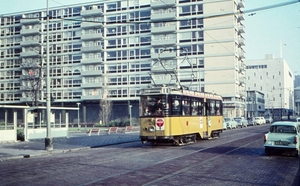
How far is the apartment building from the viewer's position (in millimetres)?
66625

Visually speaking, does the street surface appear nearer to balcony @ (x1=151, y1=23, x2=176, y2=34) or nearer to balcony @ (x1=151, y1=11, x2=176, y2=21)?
balcony @ (x1=151, y1=23, x2=176, y2=34)

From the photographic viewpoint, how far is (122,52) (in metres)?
71.5

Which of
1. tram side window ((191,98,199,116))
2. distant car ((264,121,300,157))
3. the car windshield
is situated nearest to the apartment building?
tram side window ((191,98,199,116))

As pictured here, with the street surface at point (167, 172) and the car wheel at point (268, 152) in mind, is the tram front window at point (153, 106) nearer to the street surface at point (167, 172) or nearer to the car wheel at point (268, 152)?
the street surface at point (167, 172)

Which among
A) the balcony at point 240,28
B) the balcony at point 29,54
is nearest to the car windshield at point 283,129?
the balcony at point 240,28

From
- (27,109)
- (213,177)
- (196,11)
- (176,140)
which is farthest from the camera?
(196,11)

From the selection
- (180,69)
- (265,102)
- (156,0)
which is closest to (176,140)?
(180,69)

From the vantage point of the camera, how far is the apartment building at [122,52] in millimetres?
66625

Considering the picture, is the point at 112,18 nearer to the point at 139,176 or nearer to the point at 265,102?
the point at 139,176

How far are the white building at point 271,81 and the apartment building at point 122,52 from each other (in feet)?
180

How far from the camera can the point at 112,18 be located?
238 ft

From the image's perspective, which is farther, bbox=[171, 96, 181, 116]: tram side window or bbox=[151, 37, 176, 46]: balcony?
bbox=[151, 37, 176, 46]: balcony

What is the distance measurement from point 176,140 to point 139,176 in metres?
11.1

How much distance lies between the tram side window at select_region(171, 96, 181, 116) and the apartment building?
40.6 meters
